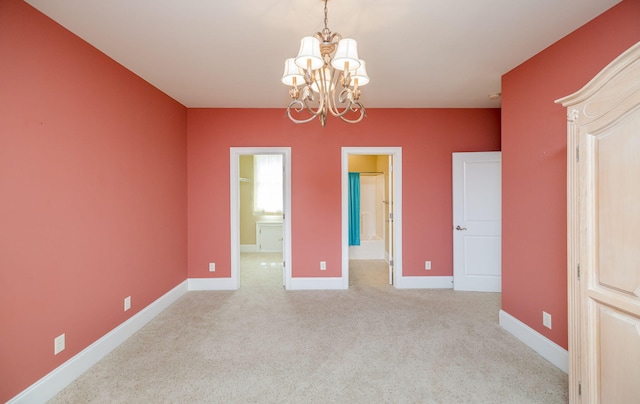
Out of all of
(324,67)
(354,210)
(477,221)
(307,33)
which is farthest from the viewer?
(354,210)

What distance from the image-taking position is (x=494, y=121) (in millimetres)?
4188

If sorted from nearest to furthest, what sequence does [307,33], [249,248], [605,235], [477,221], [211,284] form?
[605,235], [307,33], [477,221], [211,284], [249,248]

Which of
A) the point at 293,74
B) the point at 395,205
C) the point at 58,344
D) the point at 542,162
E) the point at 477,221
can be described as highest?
the point at 293,74

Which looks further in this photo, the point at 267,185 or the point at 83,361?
the point at 267,185

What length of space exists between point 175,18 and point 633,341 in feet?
10.4

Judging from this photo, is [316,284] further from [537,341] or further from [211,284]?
[537,341]

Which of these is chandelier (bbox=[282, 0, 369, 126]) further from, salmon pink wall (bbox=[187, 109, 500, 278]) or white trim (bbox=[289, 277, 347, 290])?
white trim (bbox=[289, 277, 347, 290])

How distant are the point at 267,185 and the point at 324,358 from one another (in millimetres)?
5141

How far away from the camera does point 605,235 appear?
149cm

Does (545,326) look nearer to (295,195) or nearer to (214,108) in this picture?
(295,195)

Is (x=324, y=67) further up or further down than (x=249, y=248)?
further up

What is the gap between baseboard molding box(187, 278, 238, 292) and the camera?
4.15 metres

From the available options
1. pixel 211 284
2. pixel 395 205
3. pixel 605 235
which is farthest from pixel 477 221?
pixel 211 284

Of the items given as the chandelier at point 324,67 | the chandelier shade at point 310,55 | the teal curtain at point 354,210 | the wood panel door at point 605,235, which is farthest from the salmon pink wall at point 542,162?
the teal curtain at point 354,210
